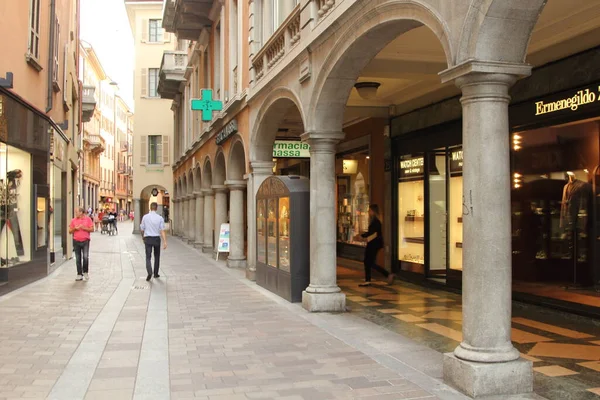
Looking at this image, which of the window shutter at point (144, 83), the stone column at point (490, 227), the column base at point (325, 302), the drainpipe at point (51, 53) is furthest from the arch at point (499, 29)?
the window shutter at point (144, 83)

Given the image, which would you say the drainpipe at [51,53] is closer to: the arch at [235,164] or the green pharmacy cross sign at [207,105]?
the green pharmacy cross sign at [207,105]

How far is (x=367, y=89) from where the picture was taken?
12359 millimetres

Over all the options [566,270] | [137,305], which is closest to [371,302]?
[566,270]

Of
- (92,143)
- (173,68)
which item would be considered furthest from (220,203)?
(92,143)

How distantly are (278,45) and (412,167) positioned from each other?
3.98m

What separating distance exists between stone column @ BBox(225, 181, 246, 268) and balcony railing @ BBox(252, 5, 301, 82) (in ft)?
12.0

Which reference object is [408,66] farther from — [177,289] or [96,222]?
[96,222]

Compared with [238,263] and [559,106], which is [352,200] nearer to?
[238,263]

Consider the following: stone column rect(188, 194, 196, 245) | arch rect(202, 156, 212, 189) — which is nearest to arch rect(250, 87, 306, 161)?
arch rect(202, 156, 212, 189)

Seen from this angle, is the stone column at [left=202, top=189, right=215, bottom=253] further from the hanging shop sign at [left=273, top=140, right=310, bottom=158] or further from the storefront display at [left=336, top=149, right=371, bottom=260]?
the hanging shop sign at [left=273, top=140, right=310, bottom=158]

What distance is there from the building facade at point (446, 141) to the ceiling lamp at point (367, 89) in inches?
1.2

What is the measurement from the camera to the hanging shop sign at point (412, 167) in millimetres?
13266

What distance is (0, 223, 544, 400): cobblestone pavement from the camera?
5426mm

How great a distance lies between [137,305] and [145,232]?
4000mm
